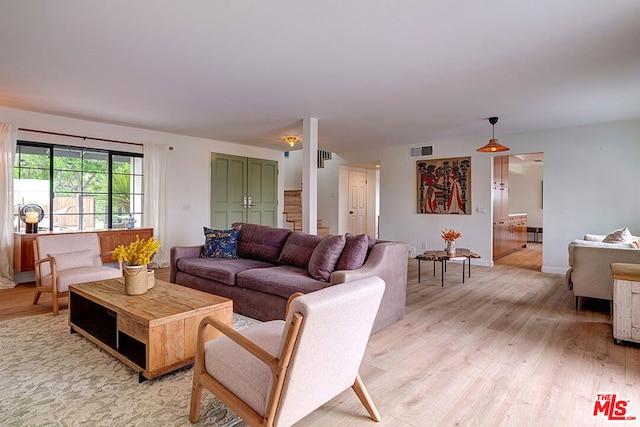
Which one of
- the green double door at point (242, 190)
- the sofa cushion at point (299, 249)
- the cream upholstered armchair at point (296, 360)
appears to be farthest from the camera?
the green double door at point (242, 190)

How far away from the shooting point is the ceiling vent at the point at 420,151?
7.09 m

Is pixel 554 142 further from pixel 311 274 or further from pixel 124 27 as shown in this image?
pixel 124 27

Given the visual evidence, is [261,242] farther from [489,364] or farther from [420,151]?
[420,151]

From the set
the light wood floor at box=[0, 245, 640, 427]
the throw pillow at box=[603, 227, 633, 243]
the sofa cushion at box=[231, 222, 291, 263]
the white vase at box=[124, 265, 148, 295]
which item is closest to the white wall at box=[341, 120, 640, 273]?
the throw pillow at box=[603, 227, 633, 243]

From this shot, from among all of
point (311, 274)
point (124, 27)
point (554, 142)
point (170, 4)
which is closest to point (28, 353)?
point (311, 274)

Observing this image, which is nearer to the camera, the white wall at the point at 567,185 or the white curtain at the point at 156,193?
the white wall at the point at 567,185

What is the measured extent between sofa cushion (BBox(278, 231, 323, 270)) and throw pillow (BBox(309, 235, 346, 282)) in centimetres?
35

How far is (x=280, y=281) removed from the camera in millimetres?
3139

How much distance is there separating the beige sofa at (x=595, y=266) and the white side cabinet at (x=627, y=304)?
750 millimetres

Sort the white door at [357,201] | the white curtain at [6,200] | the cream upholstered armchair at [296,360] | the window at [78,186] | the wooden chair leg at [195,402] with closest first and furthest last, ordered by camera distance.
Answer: the cream upholstered armchair at [296,360] → the wooden chair leg at [195,402] → the white curtain at [6,200] → the window at [78,186] → the white door at [357,201]

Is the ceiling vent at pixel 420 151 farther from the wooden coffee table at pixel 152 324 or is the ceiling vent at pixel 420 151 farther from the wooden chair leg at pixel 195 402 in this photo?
the wooden chair leg at pixel 195 402

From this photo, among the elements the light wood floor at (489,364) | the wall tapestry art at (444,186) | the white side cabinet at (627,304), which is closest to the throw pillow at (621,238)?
the light wood floor at (489,364)

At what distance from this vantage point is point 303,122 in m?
5.20

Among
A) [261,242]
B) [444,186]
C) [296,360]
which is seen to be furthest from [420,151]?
[296,360]
